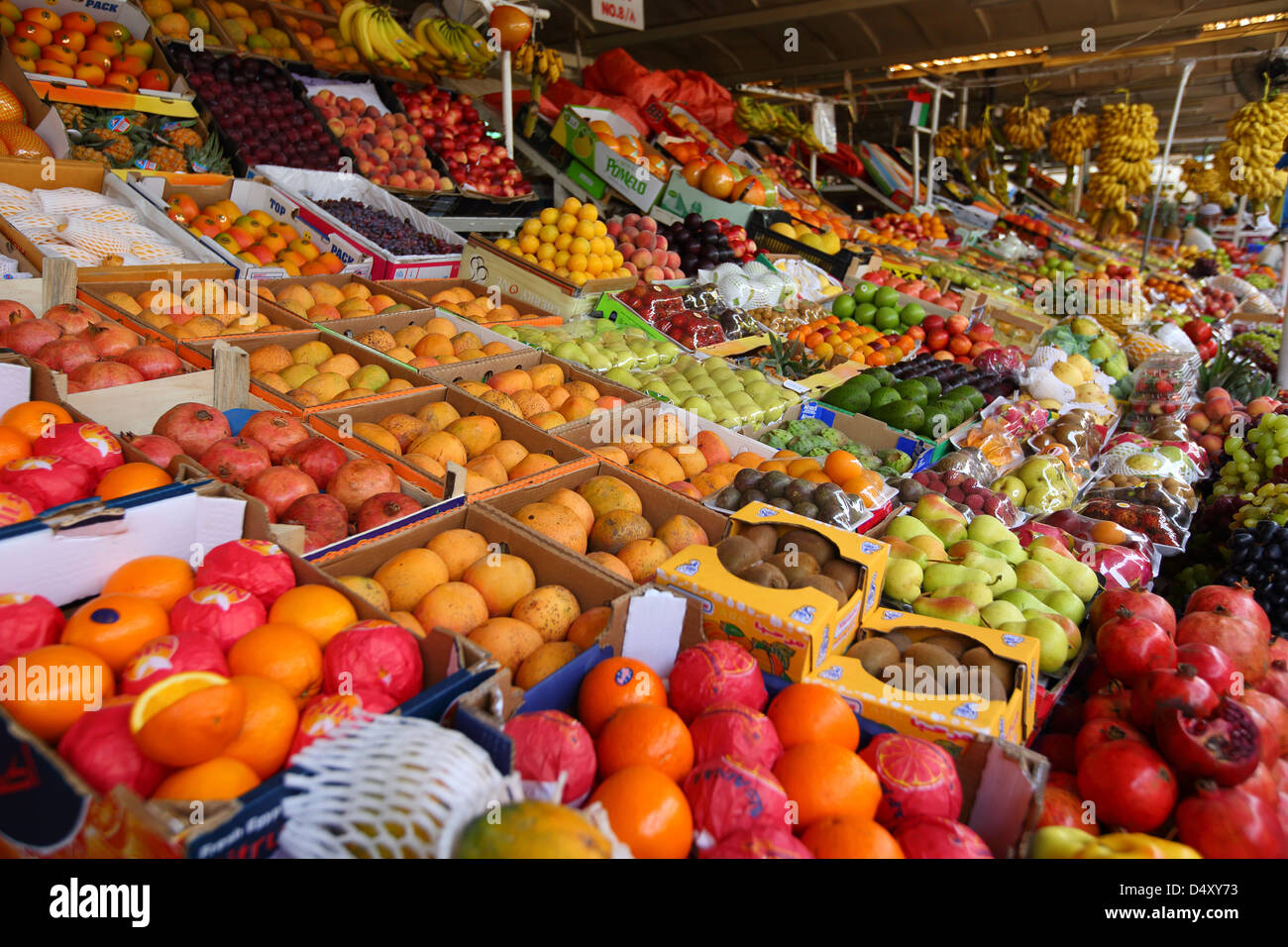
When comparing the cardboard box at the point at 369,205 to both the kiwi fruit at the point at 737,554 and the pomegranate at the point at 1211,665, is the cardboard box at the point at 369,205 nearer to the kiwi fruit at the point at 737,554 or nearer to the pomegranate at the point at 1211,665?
the kiwi fruit at the point at 737,554

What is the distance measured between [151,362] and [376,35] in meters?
5.22

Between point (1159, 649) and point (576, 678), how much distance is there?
165 centimetres

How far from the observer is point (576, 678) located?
5.41 ft

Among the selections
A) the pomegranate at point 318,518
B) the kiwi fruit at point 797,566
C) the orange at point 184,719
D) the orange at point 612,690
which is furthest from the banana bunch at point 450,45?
the orange at point 184,719

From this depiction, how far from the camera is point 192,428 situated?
2.21 meters

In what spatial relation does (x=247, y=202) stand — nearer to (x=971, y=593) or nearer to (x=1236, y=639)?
(x=971, y=593)

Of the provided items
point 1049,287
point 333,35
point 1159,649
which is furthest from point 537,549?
point 1049,287

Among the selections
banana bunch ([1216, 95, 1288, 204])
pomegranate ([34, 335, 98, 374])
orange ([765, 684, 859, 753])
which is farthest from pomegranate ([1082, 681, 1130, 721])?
banana bunch ([1216, 95, 1288, 204])

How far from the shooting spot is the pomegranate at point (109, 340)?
264 cm

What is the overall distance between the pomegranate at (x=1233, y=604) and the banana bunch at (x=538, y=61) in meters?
6.51

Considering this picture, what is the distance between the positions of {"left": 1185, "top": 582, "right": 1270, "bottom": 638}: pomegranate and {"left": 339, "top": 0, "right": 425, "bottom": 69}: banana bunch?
689 centimetres

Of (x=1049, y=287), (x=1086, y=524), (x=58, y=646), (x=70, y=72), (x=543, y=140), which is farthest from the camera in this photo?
(x=1049, y=287)
